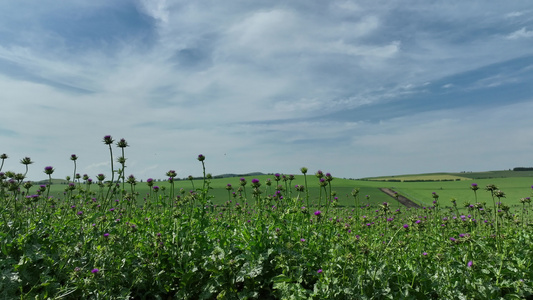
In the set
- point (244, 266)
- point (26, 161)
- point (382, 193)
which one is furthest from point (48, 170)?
point (382, 193)

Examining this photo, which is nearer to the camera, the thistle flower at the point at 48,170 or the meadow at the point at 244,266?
the meadow at the point at 244,266

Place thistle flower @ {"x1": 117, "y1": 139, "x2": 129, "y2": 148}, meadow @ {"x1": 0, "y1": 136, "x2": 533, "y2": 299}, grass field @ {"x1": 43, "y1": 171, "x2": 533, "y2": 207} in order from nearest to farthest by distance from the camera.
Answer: meadow @ {"x1": 0, "y1": 136, "x2": 533, "y2": 299}
thistle flower @ {"x1": 117, "y1": 139, "x2": 129, "y2": 148}
grass field @ {"x1": 43, "y1": 171, "x2": 533, "y2": 207}

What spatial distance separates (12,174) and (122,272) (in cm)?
432

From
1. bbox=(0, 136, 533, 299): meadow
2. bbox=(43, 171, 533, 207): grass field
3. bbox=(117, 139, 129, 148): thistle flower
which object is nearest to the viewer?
bbox=(0, 136, 533, 299): meadow

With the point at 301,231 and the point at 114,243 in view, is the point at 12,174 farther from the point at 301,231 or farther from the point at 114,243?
the point at 301,231

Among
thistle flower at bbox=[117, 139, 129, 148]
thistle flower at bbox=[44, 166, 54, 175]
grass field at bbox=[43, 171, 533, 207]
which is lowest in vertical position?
grass field at bbox=[43, 171, 533, 207]

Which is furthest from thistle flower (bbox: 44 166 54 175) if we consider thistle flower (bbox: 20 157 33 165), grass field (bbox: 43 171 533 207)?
grass field (bbox: 43 171 533 207)

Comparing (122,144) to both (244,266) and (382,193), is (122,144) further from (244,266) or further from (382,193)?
(382,193)

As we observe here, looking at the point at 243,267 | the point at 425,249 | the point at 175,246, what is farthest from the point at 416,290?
the point at 175,246

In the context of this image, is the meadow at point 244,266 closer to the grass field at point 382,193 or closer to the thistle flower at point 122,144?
the thistle flower at point 122,144

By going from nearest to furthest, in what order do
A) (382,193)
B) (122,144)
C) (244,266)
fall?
(244,266), (122,144), (382,193)

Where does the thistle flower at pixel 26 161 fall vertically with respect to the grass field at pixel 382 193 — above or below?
above

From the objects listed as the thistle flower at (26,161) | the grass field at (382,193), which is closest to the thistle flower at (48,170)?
the thistle flower at (26,161)

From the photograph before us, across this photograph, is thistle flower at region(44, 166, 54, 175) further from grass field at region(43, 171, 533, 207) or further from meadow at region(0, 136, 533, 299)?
grass field at region(43, 171, 533, 207)
